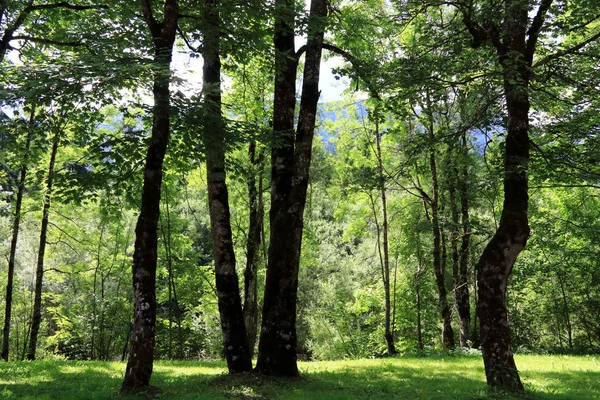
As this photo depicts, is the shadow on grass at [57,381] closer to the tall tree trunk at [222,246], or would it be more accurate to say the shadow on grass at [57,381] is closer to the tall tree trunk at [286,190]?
the tall tree trunk at [222,246]

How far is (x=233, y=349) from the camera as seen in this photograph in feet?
28.6

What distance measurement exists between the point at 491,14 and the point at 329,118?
1363 cm

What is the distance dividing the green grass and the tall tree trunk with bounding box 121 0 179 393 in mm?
552

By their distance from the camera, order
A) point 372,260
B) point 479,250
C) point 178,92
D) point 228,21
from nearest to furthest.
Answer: point 178,92 → point 228,21 → point 479,250 → point 372,260

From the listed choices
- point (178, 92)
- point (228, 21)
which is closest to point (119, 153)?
point (178, 92)

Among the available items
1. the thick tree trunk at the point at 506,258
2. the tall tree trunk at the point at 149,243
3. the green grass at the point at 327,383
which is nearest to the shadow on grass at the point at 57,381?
the green grass at the point at 327,383

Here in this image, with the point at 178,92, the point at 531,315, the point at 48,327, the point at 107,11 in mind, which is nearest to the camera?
the point at 178,92

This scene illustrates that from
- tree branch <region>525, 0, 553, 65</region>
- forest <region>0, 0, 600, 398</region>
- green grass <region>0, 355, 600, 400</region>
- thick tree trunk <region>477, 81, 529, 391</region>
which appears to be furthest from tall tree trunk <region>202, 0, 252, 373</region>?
tree branch <region>525, 0, 553, 65</region>

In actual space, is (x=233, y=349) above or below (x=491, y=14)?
below

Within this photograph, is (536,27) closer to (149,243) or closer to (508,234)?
(508,234)

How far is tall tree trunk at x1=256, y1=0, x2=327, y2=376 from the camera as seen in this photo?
8.32 metres

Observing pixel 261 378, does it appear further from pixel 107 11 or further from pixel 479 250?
pixel 479 250

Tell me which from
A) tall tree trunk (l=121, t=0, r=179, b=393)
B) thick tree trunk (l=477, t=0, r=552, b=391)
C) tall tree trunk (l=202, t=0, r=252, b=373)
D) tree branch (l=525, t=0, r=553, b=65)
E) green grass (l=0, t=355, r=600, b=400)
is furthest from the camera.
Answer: tall tree trunk (l=202, t=0, r=252, b=373)

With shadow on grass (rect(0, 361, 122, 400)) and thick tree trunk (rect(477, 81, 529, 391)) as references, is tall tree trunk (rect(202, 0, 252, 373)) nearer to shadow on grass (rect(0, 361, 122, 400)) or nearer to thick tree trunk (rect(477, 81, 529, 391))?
shadow on grass (rect(0, 361, 122, 400))
